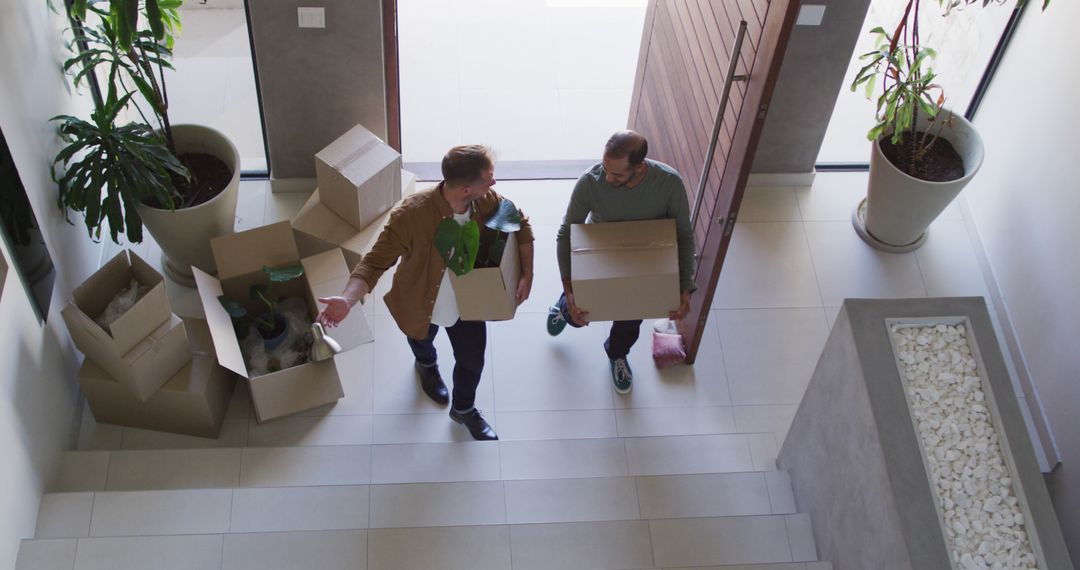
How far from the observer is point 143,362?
11.3 feet

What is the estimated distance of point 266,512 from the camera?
3.29 metres

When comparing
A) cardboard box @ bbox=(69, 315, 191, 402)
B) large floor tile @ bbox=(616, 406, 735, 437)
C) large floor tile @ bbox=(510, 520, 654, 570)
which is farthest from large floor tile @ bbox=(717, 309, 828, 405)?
cardboard box @ bbox=(69, 315, 191, 402)

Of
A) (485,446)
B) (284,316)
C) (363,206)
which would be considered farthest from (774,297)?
(284,316)

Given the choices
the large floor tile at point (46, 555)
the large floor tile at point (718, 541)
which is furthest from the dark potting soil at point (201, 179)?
the large floor tile at point (718, 541)

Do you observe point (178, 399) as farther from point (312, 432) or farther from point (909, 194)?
point (909, 194)

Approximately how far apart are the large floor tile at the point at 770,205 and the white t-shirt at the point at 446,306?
6.81ft

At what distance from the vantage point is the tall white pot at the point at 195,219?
3.92 meters

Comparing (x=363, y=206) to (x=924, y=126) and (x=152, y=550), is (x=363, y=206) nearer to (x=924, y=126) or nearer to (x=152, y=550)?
(x=152, y=550)

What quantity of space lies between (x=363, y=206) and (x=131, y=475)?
1.45 meters

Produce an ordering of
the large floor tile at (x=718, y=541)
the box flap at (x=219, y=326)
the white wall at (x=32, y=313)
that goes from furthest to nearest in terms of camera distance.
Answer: the box flap at (x=219, y=326) < the large floor tile at (x=718, y=541) < the white wall at (x=32, y=313)

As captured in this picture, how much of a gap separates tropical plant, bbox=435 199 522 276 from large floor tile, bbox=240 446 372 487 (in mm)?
969

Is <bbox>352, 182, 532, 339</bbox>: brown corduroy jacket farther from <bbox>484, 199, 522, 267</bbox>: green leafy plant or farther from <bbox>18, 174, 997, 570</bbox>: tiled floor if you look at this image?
<bbox>18, 174, 997, 570</bbox>: tiled floor

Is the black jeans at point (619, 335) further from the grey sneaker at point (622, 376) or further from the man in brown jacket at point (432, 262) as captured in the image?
the man in brown jacket at point (432, 262)

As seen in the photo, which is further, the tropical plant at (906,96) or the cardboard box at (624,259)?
the tropical plant at (906,96)
